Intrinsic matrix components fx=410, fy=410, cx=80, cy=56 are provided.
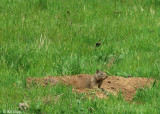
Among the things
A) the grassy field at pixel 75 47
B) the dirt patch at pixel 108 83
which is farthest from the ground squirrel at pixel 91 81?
the grassy field at pixel 75 47

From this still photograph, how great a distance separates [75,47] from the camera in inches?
298

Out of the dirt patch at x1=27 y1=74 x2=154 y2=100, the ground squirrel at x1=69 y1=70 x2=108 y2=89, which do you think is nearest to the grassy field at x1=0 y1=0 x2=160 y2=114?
the dirt patch at x1=27 y1=74 x2=154 y2=100

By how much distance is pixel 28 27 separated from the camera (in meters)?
8.21

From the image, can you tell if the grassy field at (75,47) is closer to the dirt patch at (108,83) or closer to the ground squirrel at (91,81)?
the dirt patch at (108,83)

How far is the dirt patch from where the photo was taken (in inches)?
228

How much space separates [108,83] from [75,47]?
5.58 feet

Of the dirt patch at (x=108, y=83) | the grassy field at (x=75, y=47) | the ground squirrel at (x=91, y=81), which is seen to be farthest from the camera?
the ground squirrel at (x=91, y=81)

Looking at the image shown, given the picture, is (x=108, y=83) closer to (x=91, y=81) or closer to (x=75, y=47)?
(x=91, y=81)

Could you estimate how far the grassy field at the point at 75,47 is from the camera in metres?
5.37

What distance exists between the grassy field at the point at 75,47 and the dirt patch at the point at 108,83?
169 mm

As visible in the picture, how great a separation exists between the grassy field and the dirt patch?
17cm

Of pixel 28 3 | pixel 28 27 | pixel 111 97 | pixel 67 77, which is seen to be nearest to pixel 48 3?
pixel 28 3

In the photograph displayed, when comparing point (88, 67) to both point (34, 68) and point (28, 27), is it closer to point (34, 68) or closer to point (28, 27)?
point (34, 68)

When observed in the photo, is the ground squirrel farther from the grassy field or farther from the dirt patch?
the grassy field
